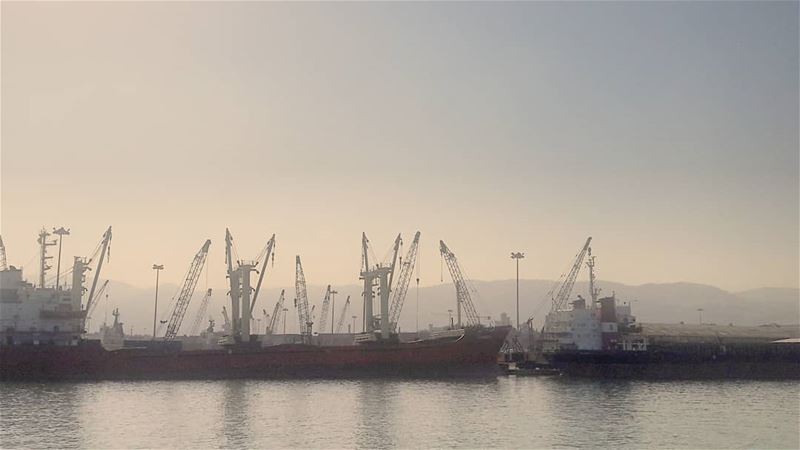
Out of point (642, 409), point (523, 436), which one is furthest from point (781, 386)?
point (523, 436)

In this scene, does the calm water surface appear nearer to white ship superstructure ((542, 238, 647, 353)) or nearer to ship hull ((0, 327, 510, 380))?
ship hull ((0, 327, 510, 380))

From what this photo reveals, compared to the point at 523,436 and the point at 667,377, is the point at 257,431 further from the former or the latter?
the point at 667,377

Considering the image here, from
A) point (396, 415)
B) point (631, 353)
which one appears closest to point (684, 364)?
point (631, 353)

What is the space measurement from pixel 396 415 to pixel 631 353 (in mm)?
34256

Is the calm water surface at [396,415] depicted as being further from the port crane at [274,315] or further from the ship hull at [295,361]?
the port crane at [274,315]

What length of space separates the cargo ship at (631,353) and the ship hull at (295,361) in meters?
10.8

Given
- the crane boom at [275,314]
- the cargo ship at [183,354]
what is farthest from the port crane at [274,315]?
the cargo ship at [183,354]

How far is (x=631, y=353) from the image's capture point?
65875 millimetres

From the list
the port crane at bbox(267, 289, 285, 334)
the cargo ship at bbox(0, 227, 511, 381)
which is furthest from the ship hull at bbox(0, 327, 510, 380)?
the port crane at bbox(267, 289, 285, 334)

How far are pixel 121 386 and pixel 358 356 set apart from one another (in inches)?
770

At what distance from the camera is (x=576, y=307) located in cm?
7344

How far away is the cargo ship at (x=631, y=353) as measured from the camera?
65.4 m

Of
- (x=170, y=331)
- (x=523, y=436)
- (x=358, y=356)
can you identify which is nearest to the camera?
(x=523, y=436)

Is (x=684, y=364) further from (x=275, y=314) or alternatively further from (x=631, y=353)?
(x=275, y=314)
